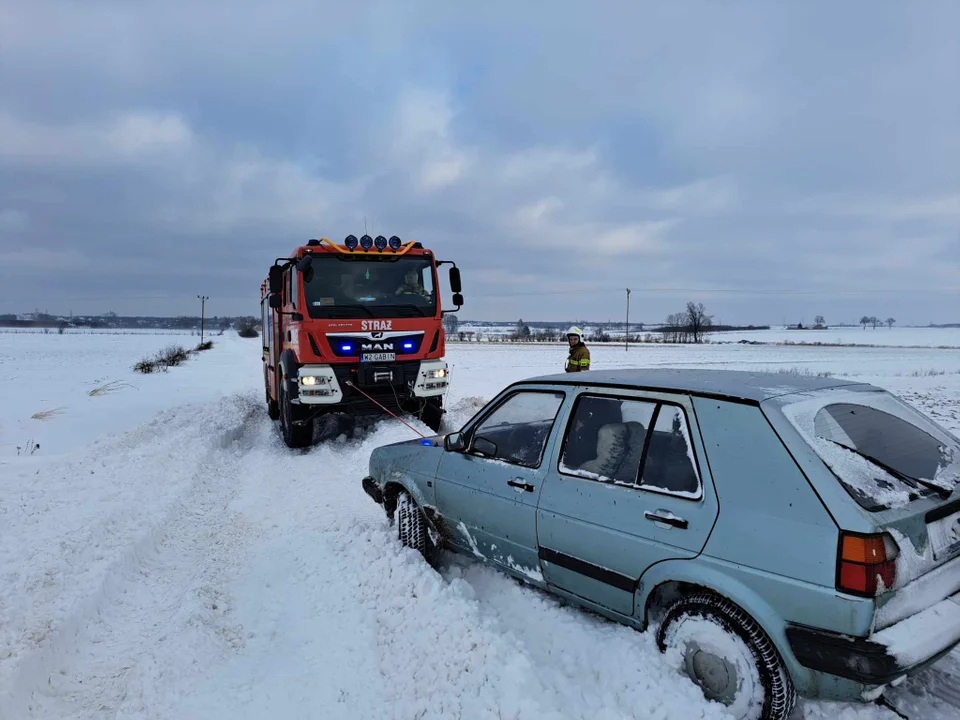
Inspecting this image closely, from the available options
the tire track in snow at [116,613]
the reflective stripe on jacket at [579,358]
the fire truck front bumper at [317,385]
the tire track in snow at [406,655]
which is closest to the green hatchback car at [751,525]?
the tire track in snow at [406,655]

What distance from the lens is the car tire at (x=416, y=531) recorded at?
440 centimetres

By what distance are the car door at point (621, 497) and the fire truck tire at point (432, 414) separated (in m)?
6.29

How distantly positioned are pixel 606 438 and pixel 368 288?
600cm

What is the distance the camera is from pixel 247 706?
2.85 m

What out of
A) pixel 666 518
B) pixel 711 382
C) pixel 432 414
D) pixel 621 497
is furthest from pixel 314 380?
pixel 666 518

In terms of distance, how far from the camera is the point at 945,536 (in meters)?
2.50

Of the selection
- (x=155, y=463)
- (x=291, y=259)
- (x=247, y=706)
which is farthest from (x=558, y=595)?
(x=291, y=259)

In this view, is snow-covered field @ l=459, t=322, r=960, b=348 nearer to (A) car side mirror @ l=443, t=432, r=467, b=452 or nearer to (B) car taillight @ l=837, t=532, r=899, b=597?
(A) car side mirror @ l=443, t=432, r=467, b=452

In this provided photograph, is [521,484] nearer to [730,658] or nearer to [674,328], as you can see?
[730,658]

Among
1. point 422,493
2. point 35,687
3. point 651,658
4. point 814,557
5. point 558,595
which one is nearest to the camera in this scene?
point 814,557

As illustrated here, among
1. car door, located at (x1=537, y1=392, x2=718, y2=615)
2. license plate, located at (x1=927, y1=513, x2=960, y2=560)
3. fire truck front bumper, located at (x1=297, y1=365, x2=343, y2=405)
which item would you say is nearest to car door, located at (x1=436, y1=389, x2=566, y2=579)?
car door, located at (x1=537, y1=392, x2=718, y2=615)

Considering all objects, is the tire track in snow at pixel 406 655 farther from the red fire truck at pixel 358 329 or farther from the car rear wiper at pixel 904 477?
the red fire truck at pixel 358 329

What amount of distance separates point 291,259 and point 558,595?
22.4 ft

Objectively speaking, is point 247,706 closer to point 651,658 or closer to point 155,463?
point 651,658
